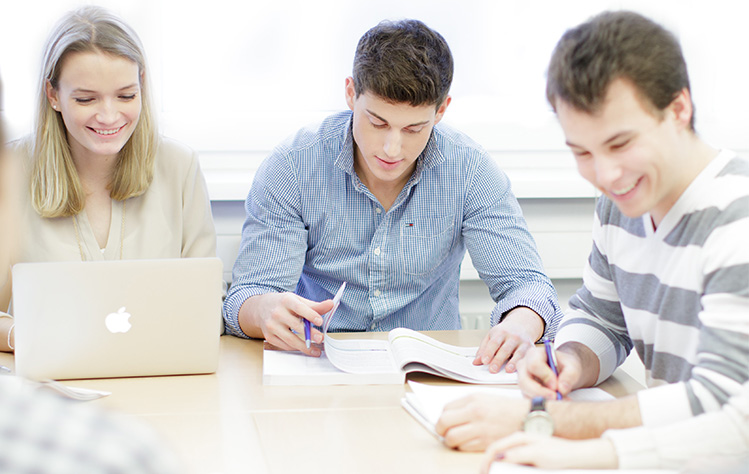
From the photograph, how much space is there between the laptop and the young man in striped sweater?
51 cm

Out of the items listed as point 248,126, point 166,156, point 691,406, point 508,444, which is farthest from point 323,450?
point 248,126

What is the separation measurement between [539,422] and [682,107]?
0.49 m

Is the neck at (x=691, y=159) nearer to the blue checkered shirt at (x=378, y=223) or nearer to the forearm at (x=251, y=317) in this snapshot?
the blue checkered shirt at (x=378, y=223)

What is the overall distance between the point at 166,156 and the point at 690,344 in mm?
1314

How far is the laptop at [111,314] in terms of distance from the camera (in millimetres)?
1326

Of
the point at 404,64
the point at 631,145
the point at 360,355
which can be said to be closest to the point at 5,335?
the point at 360,355

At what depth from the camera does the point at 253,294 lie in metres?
1.74

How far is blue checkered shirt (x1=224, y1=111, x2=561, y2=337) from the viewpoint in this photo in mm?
1857

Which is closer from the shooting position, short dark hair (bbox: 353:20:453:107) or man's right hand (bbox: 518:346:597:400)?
man's right hand (bbox: 518:346:597:400)

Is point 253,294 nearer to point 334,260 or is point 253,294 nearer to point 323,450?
point 334,260

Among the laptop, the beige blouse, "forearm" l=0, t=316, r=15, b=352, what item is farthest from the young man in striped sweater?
the beige blouse

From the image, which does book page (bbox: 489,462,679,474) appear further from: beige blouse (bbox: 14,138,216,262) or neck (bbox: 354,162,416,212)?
beige blouse (bbox: 14,138,216,262)

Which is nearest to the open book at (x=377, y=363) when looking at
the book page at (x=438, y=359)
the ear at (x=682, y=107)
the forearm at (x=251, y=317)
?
the book page at (x=438, y=359)

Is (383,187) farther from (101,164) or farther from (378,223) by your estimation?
(101,164)
